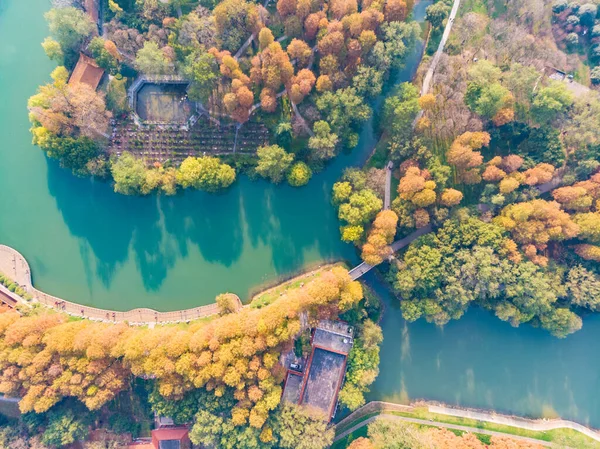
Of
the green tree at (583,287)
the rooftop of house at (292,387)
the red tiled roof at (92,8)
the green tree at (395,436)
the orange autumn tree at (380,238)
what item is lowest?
the green tree at (395,436)

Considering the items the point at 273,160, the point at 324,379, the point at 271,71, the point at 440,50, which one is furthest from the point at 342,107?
the point at 324,379

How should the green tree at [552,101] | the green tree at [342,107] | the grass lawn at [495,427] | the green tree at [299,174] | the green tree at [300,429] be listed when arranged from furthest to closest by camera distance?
1. the grass lawn at [495,427]
2. the green tree at [299,174]
3. the green tree at [342,107]
4. the green tree at [300,429]
5. the green tree at [552,101]

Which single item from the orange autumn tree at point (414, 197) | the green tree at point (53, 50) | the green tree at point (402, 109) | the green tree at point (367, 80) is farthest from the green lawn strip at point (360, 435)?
the green tree at point (53, 50)

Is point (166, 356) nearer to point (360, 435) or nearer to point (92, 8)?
point (360, 435)

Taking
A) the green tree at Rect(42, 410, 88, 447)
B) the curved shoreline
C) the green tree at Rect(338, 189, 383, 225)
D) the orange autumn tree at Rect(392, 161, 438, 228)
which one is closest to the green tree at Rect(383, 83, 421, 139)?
the orange autumn tree at Rect(392, 161, 438, 228)

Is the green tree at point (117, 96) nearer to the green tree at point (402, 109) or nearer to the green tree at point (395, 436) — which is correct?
the green tree at point (402, 109)

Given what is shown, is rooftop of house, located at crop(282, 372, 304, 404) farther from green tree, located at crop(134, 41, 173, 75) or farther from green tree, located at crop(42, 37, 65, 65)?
green tree, located at crop(42, 37, 65, 65)

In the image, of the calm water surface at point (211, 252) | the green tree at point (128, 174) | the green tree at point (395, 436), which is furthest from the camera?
the calm water surface at point (211, 252)
